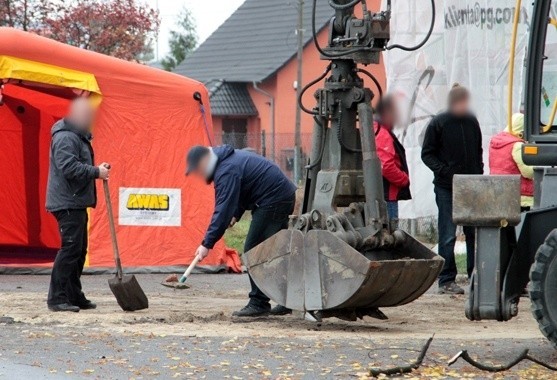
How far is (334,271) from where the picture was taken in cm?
938

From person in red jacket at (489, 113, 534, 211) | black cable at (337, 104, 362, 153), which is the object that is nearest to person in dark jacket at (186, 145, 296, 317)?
black cable at (337, 104, 362, 153)

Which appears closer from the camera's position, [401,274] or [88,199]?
[401,274]

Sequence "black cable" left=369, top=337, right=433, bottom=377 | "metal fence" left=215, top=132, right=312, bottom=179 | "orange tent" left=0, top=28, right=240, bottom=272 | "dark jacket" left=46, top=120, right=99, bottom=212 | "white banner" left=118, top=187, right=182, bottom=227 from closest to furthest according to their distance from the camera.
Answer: "black cable" left=369, top=337, right=433, bottom=377 < "dark jacket" left=46, top=120, right=99, bottom=212 < "orange tent" left=0, top=28, right=240, bottom=272 < "white banner" left=118, top=187, right=182, bottom=227 < "metal fence" left=215, top=132, right=312, bottom=179

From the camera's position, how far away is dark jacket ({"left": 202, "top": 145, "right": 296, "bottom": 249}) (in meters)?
10.2

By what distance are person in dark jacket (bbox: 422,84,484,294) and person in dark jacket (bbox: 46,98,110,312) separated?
3.12 metres

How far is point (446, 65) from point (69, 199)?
7851 millimetres

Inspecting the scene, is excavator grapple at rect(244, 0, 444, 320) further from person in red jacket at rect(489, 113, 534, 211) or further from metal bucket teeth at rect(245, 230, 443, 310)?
person in red jacket at rect(489, 113, 534, 211)

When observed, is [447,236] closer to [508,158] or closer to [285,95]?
[508,158]

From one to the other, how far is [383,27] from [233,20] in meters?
41.3

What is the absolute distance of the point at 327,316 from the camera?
9.73 metres

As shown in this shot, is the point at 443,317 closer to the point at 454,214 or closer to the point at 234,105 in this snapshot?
the point at 454,214

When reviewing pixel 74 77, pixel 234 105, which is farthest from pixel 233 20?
pixel 74 77

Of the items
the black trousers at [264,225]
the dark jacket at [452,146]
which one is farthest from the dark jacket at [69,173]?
the dark jacket at [452,146]

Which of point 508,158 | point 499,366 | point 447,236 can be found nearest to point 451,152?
point 508,158
